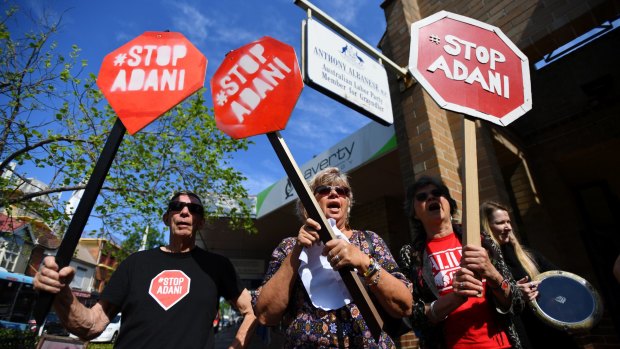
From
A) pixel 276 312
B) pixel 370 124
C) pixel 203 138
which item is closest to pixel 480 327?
pixel 276 312

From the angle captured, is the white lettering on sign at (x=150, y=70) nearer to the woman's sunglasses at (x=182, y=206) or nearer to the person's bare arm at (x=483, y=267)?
the woman's sunglasses at (x=182, y=206)

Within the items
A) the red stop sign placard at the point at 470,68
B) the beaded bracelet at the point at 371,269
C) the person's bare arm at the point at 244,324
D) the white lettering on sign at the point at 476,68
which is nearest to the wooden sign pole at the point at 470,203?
the red stop sign placard at the point at 470,68

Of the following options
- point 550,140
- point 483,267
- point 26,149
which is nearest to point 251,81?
point 483,267

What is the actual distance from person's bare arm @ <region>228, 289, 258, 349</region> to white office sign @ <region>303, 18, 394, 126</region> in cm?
187

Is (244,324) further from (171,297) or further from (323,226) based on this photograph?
(323,226)

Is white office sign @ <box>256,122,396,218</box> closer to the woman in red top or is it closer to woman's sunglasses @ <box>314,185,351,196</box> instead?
the woman in red top

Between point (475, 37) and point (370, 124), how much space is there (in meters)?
3.82

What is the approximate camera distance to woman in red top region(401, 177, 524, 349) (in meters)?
1.69

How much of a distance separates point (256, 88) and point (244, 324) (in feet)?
4.92

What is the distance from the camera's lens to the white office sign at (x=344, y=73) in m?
3.10

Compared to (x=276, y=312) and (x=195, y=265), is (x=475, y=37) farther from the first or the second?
(x=195, y=265)

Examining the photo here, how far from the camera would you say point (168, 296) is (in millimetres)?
2012

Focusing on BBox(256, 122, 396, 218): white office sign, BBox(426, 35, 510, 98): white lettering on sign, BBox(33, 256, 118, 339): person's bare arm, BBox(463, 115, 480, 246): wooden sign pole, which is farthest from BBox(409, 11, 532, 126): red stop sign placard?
BBox(256, 122, 396, 218): white office sign

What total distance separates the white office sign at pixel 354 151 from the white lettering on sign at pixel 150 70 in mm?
3424
